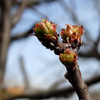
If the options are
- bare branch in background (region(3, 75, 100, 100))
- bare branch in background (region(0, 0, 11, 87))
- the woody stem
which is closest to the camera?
the woody stem

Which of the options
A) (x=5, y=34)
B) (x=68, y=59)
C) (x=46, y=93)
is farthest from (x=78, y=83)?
(x=5, y=34)

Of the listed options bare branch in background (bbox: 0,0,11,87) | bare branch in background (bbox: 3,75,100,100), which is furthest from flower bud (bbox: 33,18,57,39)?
bare branch in background (bbox: 0,0,11,87)

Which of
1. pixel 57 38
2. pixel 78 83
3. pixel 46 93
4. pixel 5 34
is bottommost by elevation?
pixel 78 83

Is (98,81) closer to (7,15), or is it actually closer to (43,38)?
(43,38)

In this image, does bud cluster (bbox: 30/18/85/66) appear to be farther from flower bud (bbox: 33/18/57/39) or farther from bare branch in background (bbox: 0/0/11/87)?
bare branch in background (bbox: 0/0/11/87)

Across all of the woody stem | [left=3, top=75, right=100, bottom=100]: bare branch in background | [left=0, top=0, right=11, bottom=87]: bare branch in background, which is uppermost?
[left=0, top=0, right=11, bottom=87]: bare branch in background

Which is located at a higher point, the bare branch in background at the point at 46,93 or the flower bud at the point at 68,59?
the bare branch in background at the point at 46,93

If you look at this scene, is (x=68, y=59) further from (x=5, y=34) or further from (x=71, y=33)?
(x=5, y=34)

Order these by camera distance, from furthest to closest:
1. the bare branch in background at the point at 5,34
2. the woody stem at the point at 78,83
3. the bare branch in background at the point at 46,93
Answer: the bare branch in background at the point at 5,34
the bare branch in background at the point at 46,93
the woody stem at the point at 78,83

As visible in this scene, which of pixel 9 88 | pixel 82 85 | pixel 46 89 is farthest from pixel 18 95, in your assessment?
pixel 82 85

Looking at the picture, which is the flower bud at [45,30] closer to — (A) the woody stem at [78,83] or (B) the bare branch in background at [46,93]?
(A) the woody stem at [78,83]

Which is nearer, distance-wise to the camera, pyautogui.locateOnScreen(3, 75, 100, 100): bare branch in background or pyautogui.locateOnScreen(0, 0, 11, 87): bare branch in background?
pyautogui.locateOnScreen(3, 75, 100, 100): bare branch in background

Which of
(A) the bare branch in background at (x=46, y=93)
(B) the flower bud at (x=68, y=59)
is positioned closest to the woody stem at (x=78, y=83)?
(B) the flower bud at (x=68, y=59)
